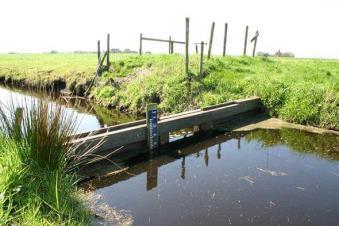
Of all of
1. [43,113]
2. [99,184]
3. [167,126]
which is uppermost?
[43,113]

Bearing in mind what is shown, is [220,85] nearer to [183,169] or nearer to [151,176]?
[183,169]

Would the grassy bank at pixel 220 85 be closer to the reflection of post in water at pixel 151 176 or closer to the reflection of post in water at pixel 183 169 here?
the reflection of post in water at pixel 183 169

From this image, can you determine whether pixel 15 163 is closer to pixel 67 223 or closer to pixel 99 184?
pixel 67 223

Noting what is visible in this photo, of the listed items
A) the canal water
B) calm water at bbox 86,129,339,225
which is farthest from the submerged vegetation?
calm water at bbox 86,129,339,225

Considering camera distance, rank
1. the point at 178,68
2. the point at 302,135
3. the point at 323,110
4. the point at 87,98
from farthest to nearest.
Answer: the point at 87,98 < the point at 178,68 < the point at 323,110 < the point at 302,135

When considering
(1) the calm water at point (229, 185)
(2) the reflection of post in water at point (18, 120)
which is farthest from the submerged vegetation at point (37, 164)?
(1) the calm water at point (229, 185)

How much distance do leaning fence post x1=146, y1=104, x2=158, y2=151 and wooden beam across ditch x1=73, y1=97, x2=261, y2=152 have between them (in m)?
0.12

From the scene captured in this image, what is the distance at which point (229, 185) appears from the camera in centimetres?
742

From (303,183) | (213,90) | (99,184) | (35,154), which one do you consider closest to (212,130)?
(213,90)

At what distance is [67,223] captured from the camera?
15.9 ft

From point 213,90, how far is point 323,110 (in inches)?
182

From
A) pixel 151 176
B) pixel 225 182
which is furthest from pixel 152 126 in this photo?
pixel 225 182

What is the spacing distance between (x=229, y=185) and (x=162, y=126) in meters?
3.13

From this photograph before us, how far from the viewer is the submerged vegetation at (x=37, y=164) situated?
478 cm
